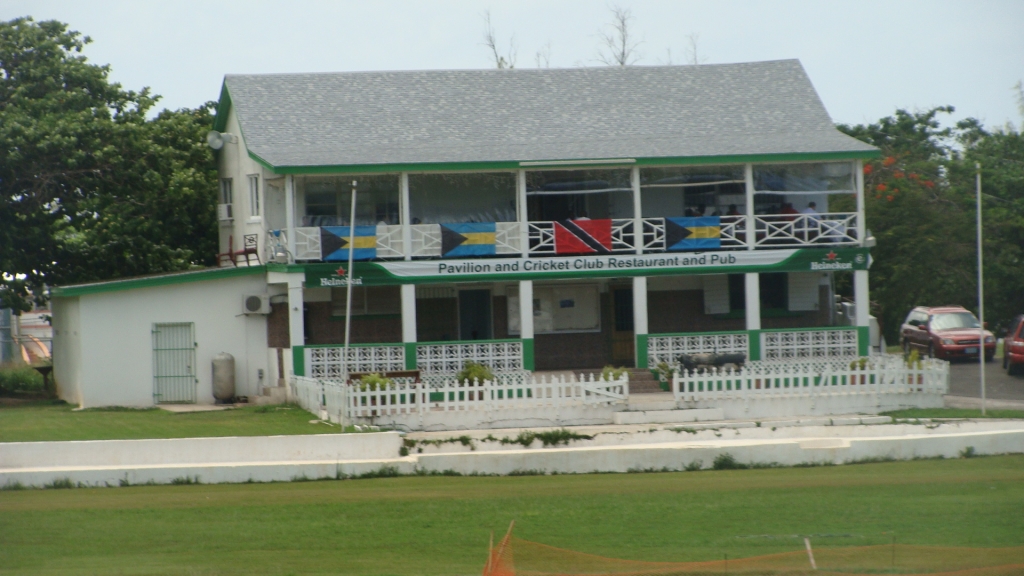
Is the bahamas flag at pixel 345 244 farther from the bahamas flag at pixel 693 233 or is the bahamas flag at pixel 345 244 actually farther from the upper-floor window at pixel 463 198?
the bahamas flag at pixel 693 233

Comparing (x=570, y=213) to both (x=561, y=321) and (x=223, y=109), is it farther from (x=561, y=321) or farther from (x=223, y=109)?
(x=223, y=109)

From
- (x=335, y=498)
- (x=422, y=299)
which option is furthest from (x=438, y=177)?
(x=335, y=498)

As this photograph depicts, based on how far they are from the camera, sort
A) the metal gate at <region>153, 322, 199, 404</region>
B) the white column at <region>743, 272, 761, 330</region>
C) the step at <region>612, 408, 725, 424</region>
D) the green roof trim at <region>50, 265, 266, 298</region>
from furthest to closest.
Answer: the white column at <region>743, 272, 761, 330</region>, the metal gate at <region>153, 322, 199, 404</region>, the green roof trim at <region>50, 265, 266, 298</region>, the step at <region>612, 408, 725, 424</region>

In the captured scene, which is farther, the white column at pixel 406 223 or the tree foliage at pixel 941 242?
the tree foliage at pixel 941 242

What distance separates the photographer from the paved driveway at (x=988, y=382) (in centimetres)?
2718

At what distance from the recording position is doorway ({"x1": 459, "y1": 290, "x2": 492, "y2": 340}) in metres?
28.5

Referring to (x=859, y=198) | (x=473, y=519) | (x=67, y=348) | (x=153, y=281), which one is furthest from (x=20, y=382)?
(x=859, y=198)

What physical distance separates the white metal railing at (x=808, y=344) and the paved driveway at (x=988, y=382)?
10.3 ft

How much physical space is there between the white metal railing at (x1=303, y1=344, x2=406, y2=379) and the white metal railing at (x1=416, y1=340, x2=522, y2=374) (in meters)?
0.50

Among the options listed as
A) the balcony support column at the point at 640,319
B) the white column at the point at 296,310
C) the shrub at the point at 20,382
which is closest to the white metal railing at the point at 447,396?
the white column at the point at 296,310

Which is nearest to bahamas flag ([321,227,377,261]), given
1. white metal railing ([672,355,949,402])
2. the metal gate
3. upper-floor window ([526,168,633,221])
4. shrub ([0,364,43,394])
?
the metal gate

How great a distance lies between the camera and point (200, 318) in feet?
85.3

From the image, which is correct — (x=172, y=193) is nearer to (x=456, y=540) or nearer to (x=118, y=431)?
(x=118, y=431)

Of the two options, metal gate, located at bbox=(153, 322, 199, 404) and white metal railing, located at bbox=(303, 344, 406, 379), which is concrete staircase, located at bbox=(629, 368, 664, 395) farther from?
metal gate, located at bbox=(153, 322, 199, 404)
